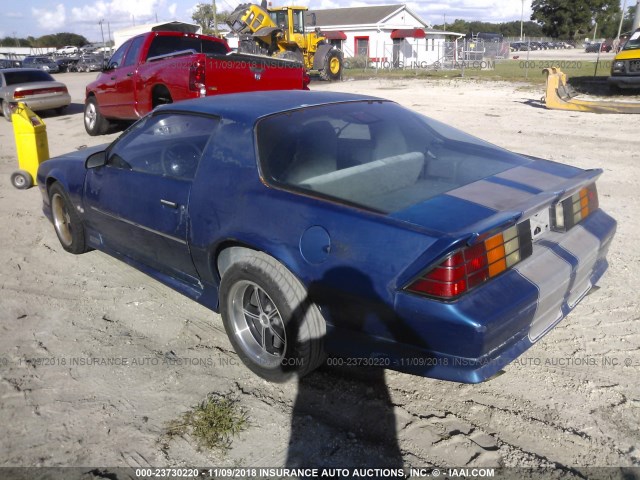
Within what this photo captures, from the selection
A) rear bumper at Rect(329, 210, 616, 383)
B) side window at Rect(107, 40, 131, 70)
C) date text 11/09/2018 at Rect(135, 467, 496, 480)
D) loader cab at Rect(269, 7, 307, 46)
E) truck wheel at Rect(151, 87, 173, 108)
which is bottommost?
date text 11/09/2018 at Rect(135, 467, 496, 480)

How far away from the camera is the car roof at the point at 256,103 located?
3266 mm

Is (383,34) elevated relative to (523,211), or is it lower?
elevated

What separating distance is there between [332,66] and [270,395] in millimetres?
24464

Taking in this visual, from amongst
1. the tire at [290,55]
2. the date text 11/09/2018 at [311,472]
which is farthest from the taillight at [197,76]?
the tire at [290,55]

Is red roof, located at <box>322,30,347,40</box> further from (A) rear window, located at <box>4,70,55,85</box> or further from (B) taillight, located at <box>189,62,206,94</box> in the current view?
(B) taillight, located at <box>189,62,206,94</box>

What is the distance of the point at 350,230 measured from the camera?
2.53 m

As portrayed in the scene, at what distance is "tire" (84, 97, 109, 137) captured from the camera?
1130cm

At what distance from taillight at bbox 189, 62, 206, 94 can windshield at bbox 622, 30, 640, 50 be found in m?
13.8

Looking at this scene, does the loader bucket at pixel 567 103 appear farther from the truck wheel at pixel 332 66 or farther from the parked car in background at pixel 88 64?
the parked car in background at pixel 88 64

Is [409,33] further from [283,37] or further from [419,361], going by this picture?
[419,361]

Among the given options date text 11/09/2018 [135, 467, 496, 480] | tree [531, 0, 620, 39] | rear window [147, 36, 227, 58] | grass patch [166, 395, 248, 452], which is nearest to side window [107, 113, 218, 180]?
grass patch [166, 395, 248, 452]

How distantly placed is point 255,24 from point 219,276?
2307 centimetres

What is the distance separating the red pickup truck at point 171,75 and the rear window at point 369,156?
5219mm

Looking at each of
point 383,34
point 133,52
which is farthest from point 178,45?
point 383,34
